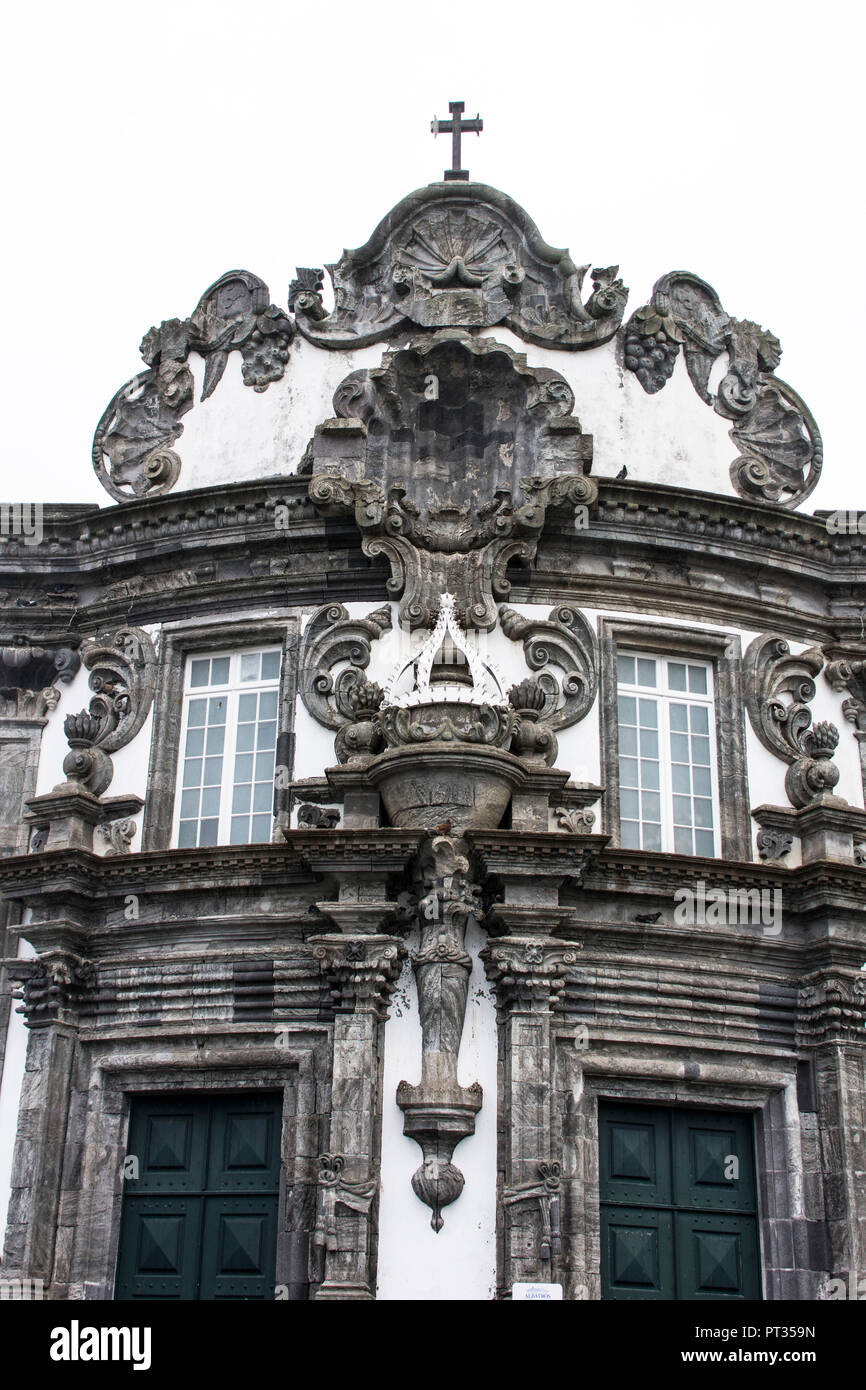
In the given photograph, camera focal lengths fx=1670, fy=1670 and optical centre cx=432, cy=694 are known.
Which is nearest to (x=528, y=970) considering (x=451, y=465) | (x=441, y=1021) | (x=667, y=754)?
(x=441, y=1021)

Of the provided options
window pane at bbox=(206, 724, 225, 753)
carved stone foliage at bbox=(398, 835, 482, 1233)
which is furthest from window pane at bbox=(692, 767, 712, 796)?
window pane at bbox=(206, 724, 225, 753)

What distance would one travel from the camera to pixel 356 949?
1324 cm

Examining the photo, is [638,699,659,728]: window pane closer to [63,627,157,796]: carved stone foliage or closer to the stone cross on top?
[63,627,157,796]: carved stone foliage

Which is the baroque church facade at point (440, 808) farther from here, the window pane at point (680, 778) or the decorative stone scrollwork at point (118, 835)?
the window pane at point (680, 778)

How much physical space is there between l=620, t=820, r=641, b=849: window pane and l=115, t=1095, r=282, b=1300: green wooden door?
371 cm

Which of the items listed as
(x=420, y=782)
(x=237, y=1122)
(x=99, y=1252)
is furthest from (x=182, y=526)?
(x=99, y=1252)

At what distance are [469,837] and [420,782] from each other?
0.65 metres

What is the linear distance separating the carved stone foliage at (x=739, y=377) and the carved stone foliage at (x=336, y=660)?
152 inches

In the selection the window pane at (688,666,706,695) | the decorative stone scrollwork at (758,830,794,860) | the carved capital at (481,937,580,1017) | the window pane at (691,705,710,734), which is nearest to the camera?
the carved capital at (481,937,580,1017)

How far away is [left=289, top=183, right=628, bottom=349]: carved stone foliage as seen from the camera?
16.2m

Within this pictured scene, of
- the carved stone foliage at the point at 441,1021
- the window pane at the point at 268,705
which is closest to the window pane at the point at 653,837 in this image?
the carved stone foliage at the point at 441,1021

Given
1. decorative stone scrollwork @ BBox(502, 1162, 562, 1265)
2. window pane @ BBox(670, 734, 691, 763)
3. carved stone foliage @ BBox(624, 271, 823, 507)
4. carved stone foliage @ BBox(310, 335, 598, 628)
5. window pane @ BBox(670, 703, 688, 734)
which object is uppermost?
carved stone foliage @ BBox(624, 271, 823, 507)

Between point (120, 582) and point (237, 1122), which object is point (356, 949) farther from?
point (120, 582)

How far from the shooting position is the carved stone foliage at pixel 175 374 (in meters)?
16.4
